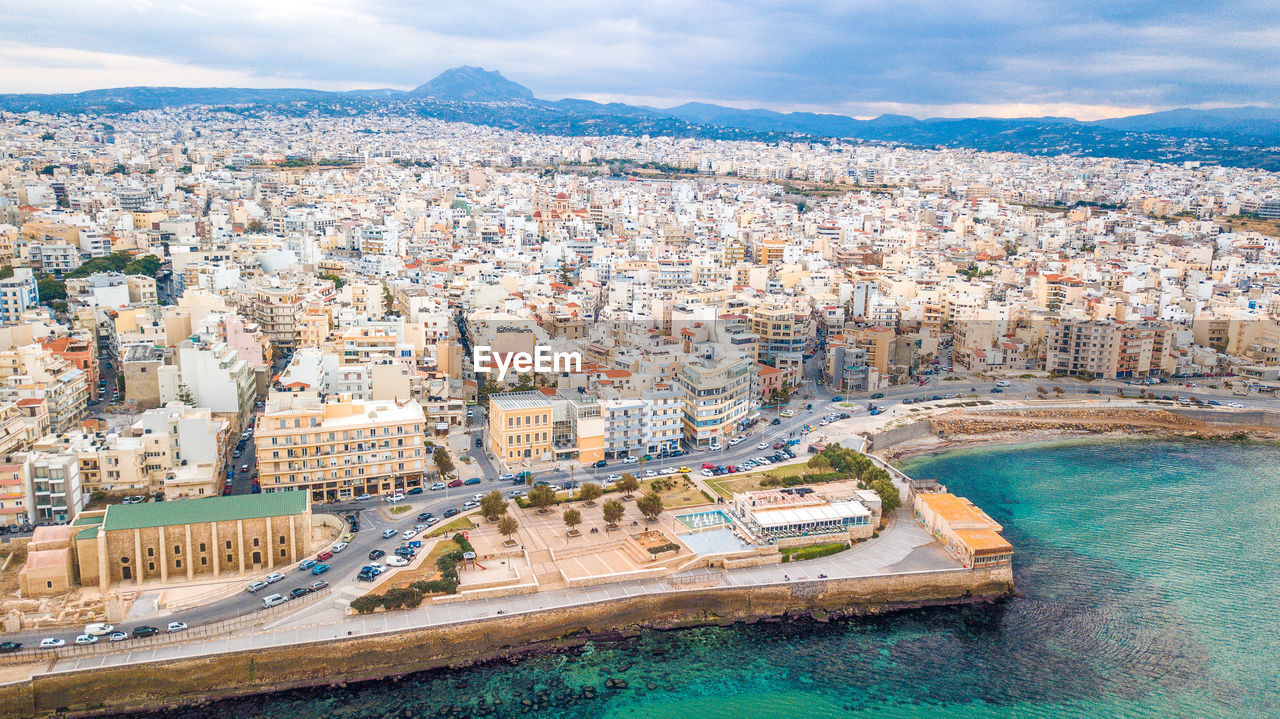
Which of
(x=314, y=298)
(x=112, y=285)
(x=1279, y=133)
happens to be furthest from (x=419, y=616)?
(x=1279, y=133)

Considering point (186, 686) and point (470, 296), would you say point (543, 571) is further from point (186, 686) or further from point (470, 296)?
point (470, 296)

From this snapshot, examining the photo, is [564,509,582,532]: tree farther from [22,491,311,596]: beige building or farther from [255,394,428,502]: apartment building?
[22,491,311,596]: beige building

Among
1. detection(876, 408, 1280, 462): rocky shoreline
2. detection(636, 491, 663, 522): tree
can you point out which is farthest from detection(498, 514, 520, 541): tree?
detection(876, 408, 1280, 462): rocky shoreline

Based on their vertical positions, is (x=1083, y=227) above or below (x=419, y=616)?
above

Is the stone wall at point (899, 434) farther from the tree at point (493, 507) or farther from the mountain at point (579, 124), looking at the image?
the mountain at point (579, 124)

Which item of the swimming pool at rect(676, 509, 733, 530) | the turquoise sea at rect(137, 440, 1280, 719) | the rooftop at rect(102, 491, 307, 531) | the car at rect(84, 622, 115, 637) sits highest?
the rooftop at rect(102, 491, 307, 531)
